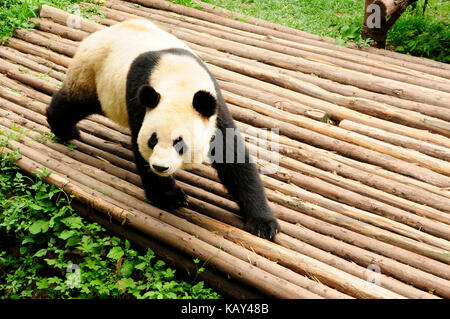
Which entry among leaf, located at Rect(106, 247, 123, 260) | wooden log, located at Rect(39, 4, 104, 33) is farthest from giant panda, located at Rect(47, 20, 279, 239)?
wooden log, located at Rect(39, 4, 104, 33)

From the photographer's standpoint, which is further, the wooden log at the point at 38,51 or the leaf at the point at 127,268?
the wooden log at the point at 38,51

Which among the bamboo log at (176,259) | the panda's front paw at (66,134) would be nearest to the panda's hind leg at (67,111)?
the panda's front paw at (66,134)

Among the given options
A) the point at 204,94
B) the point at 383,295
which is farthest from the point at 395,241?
the point at 204,94

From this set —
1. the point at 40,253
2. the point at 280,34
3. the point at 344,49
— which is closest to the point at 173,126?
the point at 40,253

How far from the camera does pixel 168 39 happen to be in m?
4.00

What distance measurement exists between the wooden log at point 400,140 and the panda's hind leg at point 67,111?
7.94 ft

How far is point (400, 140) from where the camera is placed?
175 inches

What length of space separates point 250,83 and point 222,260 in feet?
8.71

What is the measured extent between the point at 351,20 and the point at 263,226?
5.41 m

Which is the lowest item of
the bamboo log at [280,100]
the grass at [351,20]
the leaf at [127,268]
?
the leaf at [127,268]

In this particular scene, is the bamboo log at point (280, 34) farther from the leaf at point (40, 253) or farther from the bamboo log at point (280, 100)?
the leaf at point (40, 253)

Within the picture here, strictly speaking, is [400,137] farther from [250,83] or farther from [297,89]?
[250,83]

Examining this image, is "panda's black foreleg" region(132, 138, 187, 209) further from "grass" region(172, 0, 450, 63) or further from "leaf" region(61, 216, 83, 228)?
"grass" region(172, 0, 450, 63)

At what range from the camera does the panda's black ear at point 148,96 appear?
3.07 meters
